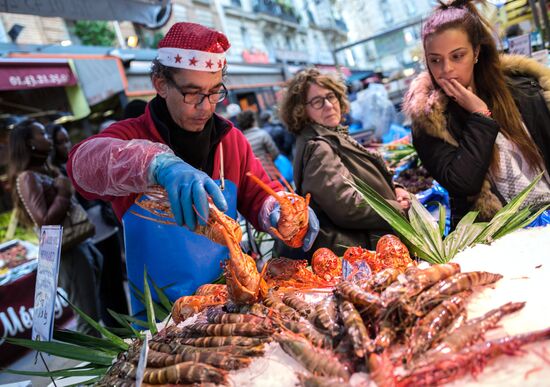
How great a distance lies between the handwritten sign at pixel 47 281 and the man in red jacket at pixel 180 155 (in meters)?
0.32

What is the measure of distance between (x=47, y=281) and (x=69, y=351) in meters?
0.33

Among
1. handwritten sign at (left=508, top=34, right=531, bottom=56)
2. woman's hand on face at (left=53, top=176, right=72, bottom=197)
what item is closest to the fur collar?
handwritten sign at (left=508, top=34, right=531, bottom=56)

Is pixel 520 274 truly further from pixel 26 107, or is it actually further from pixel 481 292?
pixel 26 107

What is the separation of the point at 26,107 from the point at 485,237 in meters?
10.7

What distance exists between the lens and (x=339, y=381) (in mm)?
1061

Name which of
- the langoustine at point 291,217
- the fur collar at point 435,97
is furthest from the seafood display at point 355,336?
the fur collar at point 435,97

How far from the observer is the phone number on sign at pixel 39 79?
698 centimetres

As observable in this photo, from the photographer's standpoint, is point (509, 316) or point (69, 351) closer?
point (509, 316)

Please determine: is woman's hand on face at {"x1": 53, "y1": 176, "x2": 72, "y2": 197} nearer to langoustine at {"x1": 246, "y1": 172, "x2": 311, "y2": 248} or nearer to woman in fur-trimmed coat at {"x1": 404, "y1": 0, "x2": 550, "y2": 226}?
langoustine at {"x1": 246, "y1": 172, "x2": 311, "y2": 248}

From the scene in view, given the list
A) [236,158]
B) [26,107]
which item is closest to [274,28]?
[26,107]

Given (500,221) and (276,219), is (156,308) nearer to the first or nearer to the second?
(276,219)

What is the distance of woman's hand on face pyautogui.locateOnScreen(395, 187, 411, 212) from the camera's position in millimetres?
2957

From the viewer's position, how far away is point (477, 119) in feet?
7.83

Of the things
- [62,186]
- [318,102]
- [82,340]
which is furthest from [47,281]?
[62,186]
